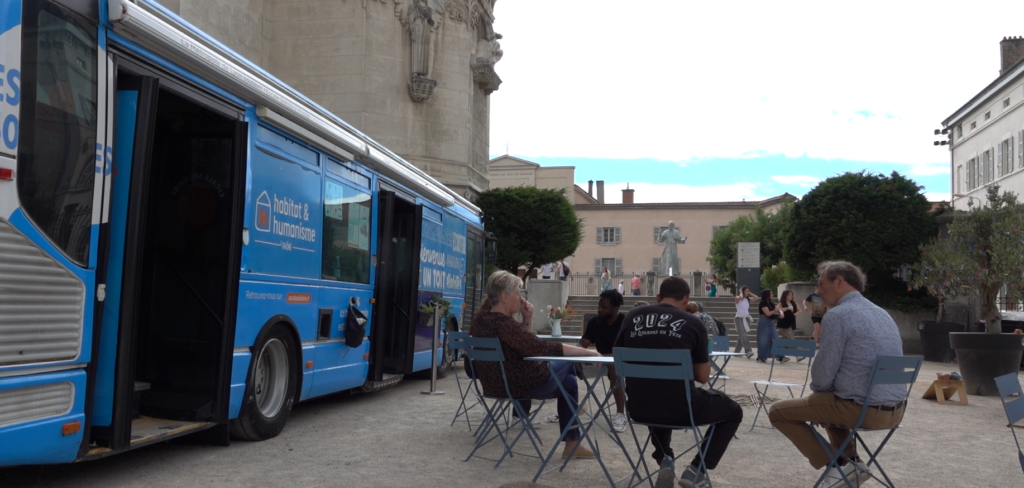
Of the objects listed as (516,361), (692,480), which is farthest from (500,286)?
(692,480)

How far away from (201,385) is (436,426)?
9.61 feet

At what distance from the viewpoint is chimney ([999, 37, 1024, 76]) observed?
43188 mm

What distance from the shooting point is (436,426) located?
9055 mm

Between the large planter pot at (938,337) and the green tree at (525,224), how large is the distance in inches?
563

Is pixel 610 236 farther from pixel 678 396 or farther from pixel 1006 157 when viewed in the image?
pixel 678 396

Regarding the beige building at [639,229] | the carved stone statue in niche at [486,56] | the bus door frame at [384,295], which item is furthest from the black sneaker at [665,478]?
the beige building at [639,229]

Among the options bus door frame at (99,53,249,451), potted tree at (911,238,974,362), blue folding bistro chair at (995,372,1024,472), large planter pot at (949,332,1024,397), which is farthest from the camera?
potted tree at (911,238,974,362)

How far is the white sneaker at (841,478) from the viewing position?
5574 mm

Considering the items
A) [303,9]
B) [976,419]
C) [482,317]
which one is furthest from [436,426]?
[303,9]

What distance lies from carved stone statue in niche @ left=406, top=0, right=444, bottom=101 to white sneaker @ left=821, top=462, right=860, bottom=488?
23.3 m

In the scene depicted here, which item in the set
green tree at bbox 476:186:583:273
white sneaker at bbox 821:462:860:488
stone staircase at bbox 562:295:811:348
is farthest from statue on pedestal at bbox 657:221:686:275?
white sneaker at bbox 821:462:860:488

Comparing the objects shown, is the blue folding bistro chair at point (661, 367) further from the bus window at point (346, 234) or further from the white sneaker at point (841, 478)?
the bus window at point (346, 234)

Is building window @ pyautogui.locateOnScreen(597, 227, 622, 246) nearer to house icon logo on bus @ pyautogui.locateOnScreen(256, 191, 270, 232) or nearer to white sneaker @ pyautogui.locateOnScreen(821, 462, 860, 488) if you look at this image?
house icon logo on bus @ pyautogui.locateOnScreen(256, 191, 270, 232)

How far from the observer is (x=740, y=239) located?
64812 millimetres
